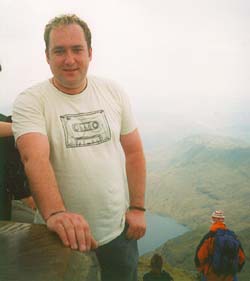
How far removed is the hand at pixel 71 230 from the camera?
134 centimetres

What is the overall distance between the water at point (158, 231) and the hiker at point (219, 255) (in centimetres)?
Result: 11985

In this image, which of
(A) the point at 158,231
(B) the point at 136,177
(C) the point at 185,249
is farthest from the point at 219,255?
(A) the point at 158,231

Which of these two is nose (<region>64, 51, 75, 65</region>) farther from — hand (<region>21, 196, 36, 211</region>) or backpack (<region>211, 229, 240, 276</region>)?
backpack (<region>211, 229, 240, 276</region>)

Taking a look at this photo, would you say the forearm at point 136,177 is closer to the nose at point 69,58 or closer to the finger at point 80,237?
the nose at point 69,58

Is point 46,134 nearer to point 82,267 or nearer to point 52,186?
point 52,186

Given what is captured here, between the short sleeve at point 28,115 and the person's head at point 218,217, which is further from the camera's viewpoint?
the person's head at point 218,217

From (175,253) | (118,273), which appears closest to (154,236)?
(175,253)

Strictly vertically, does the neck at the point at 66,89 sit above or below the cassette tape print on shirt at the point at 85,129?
above

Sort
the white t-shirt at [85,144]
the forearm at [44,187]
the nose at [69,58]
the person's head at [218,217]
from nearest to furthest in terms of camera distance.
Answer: the forearm at [44,187] → the white t-shirt at [85,144] → the nose at [69,58] → the person's head at [218,217]

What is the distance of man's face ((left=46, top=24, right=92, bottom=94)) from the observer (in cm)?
213

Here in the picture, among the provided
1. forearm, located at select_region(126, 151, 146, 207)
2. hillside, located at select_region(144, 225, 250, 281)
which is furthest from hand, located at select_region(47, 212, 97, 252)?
hillside, located at select_region(144, 225, 250, 281)

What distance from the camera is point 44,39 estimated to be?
223cm

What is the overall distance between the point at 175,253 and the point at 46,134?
99.3 meters

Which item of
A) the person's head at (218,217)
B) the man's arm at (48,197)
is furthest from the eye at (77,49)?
the person's head at (218,217)
